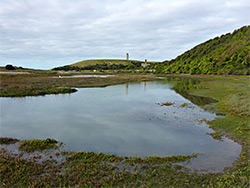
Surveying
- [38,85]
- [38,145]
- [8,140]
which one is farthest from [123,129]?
[38,85]

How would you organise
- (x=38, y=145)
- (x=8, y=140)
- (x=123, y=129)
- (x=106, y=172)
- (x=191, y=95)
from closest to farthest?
(x=106, y=172), (x=38, y=145), (x=8, y=140), (x=123, y=129), (x=191, y=95)

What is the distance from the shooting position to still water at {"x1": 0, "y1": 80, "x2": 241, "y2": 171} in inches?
564

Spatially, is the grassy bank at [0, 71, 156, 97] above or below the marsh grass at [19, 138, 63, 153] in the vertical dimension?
above

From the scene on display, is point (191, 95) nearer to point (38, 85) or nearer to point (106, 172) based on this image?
point (106, 172)

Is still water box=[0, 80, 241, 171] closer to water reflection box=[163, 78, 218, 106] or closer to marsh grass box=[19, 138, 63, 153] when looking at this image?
marsh grass box=[19, 138, 63, 153]

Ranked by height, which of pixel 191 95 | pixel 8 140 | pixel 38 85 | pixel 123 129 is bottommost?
pixel 123 129

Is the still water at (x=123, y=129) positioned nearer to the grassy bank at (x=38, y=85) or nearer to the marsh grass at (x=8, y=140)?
the marsh grass at (x=8, y=140)

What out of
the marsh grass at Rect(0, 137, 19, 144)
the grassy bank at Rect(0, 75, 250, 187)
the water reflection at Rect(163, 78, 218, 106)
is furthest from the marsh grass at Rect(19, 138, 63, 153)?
the water reflection at Rect(163, 78, 218, 106)

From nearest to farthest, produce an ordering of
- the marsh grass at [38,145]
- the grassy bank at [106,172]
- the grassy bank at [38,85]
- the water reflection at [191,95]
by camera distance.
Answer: the grassy bank at [106,172], the marsh grass at [38,145], the water reflection at [191,95], the grassy bank at [38,85]

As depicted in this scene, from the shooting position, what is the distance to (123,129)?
19.3 m

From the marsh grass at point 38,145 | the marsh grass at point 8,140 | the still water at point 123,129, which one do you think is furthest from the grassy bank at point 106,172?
the marsh grass at point 8,140

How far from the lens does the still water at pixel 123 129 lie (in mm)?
14336

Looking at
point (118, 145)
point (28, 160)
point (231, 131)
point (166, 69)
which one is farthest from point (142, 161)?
point (166, 69)

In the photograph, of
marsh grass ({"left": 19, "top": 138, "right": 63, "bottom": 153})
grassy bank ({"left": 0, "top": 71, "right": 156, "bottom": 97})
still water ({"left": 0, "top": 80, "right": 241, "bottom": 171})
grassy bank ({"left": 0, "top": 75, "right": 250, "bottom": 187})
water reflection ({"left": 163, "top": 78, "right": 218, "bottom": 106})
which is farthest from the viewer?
grassy bank ({"left": 0, "top": 71, "right": 156, "bottom": 97})
